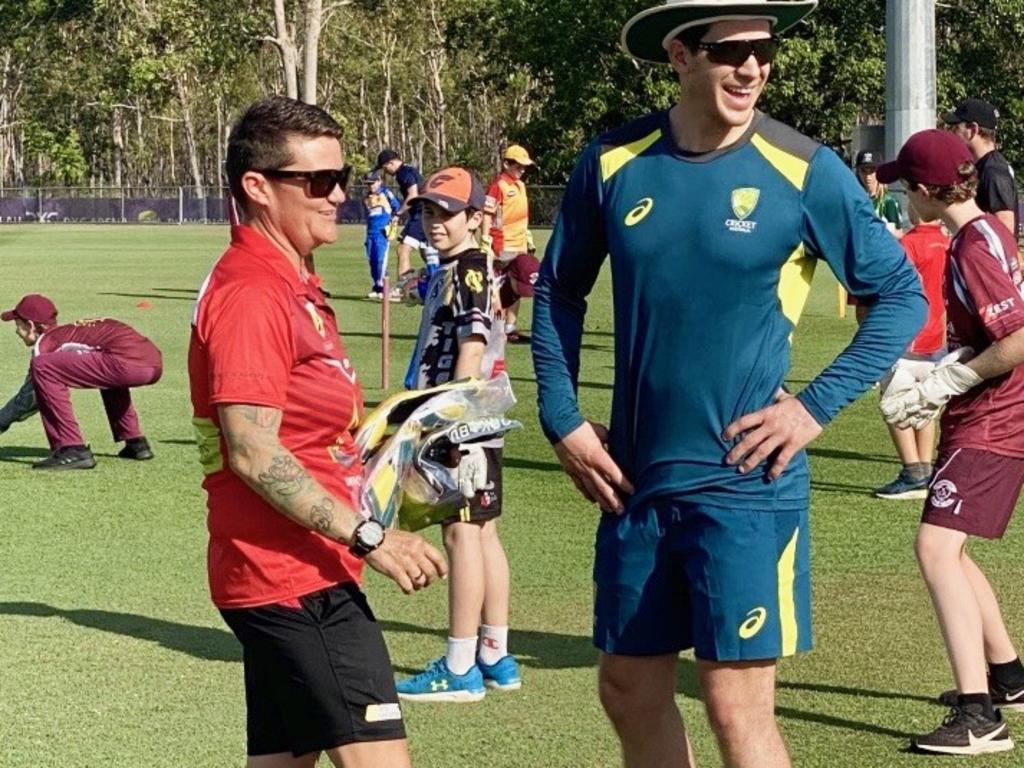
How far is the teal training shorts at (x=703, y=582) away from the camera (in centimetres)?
434

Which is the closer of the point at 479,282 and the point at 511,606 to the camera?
the point at 479,282

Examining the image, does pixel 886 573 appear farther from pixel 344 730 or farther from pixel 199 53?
pixel 199 53

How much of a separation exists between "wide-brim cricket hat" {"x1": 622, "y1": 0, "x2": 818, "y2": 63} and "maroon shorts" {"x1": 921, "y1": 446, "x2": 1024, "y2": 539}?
224 cm

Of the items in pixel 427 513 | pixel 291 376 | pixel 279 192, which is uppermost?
pixel 279 192

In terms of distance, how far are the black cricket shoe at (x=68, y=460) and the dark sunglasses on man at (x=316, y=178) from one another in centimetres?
865

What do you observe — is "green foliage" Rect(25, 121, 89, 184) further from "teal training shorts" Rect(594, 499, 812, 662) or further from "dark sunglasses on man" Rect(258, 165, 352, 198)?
"teal training shorts" Rect(594, 499, 812, 662)

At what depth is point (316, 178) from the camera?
4.29 m

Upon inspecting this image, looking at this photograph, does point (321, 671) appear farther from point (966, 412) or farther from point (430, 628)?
point (430, 628)

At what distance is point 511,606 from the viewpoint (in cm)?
854

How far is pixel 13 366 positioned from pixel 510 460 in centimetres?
785

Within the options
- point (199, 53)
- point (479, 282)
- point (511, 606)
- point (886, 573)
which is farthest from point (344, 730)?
point (199, 53)

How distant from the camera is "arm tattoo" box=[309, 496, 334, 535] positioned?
410 cm

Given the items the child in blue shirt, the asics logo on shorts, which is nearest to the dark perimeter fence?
the child in blue shirt

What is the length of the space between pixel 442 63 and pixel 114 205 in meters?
17.7
